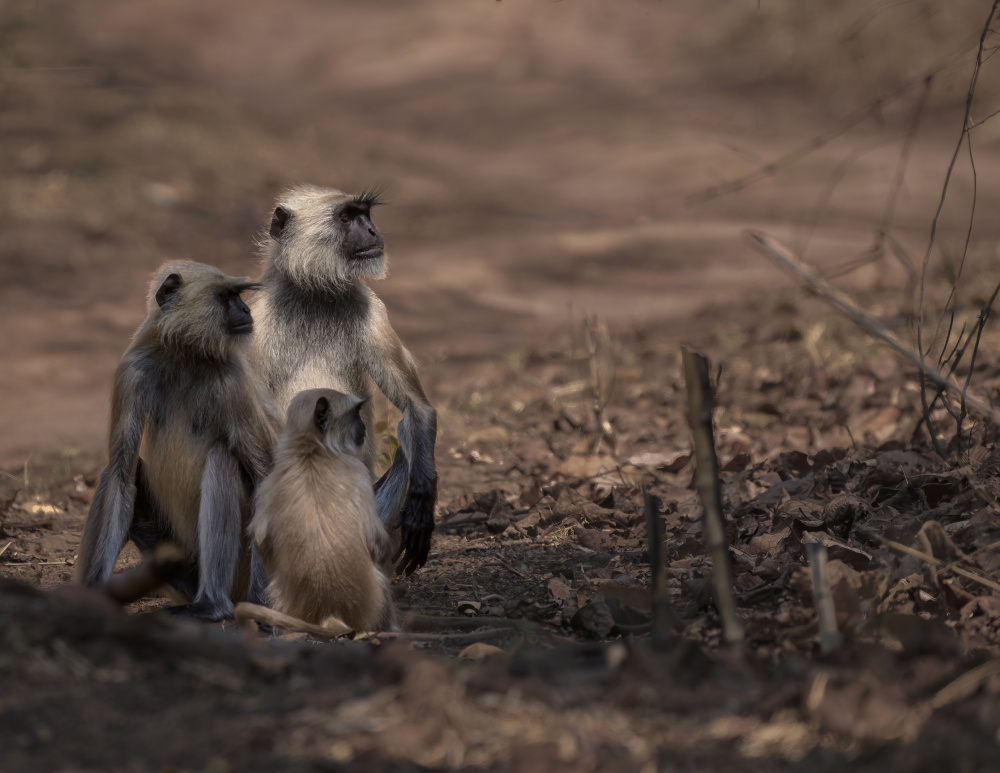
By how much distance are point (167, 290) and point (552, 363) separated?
16.2ft

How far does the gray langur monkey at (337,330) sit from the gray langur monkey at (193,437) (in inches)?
18.7

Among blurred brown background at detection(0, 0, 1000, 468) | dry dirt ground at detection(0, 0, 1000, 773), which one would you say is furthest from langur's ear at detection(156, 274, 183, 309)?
blurred brown background at detection(0, 0, 1000, 468)

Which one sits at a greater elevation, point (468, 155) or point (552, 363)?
point (468, 155)

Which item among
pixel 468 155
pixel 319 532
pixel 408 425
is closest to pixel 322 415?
pixel 319 532

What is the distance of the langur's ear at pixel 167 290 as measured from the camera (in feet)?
13.8

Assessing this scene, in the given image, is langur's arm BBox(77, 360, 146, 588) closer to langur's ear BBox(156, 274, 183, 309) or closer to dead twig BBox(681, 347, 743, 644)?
langur's ear BBox(156, 274, 183, 309)

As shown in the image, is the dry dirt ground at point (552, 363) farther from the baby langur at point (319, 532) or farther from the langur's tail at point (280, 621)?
the baby langur at point (319, 532)

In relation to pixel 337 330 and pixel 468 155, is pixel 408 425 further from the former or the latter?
pixel 468 155

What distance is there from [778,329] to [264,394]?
5094mm

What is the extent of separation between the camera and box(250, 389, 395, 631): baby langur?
3.63 metres

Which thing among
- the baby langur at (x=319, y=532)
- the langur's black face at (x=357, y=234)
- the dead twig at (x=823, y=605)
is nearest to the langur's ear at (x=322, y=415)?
the baby langur at (x=319, y=532)

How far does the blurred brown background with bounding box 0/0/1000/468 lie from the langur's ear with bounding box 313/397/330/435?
7.44 ft

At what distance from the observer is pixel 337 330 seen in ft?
16.1

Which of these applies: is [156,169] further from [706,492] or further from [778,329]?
[706,492]
